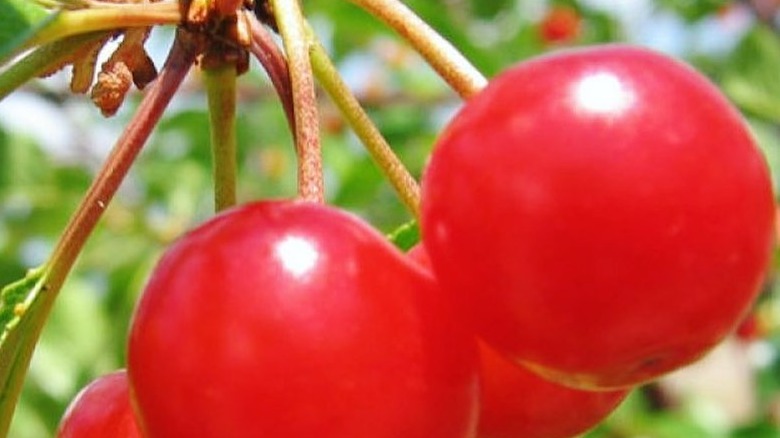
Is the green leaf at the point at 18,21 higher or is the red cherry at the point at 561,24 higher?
the green leaf at the point at 18,21

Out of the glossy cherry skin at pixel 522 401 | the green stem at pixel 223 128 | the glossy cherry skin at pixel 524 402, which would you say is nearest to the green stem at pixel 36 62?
the green stem at pixel 223 128

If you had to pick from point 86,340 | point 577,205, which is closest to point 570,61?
point 577,205

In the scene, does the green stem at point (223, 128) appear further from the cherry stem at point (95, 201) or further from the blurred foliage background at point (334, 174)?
the blurred foliage background at point (334, 174)

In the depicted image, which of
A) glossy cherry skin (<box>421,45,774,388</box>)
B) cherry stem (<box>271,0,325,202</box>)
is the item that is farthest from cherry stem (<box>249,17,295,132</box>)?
glossy cherry skin (<box>421,45,774,388</box>)

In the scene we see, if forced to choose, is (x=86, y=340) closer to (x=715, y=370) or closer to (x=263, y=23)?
(x=715, y=370)

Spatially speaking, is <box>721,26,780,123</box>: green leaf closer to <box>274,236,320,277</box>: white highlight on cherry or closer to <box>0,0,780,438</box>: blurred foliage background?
<box>0,0,780,438</box>: blurred foliage background
